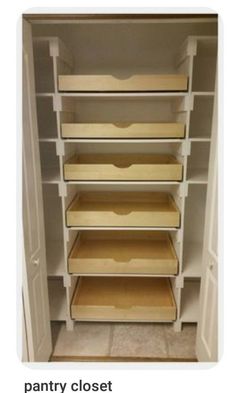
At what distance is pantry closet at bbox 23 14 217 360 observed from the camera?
1589 millimetres

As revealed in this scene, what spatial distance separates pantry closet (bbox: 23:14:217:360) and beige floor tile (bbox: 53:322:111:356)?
0.27ft

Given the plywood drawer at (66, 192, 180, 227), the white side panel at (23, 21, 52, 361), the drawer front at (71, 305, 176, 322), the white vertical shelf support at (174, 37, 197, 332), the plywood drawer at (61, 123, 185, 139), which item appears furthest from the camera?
the drawer front at (71, 305, 176, 322)

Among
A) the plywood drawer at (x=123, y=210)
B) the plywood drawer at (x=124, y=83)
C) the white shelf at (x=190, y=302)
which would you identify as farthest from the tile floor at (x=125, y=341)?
the plywood drawer at (x=124, y=83)

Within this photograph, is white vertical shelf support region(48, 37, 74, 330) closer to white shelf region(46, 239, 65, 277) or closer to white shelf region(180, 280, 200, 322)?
white shelf region(46, 239, 65, 277)

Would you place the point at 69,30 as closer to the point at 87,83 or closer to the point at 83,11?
the point at 87,83

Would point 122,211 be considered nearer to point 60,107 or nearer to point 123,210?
point 123,210

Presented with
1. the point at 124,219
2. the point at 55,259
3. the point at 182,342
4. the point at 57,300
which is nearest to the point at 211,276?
the point at 124,219

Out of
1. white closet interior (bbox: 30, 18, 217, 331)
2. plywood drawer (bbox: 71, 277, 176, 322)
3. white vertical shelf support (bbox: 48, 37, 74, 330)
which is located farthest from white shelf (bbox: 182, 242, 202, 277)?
white vertical shelf support (bbox: 48, 37, 74, 330)

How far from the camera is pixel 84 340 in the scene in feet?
6.10

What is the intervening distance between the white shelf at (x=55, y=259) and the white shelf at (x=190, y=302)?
79cm

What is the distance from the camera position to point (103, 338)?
6.16 feet

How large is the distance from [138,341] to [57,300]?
57 centimetres

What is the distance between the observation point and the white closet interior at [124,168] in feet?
5.44

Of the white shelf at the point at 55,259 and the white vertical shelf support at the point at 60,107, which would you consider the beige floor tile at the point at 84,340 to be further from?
the white shelf at the point at 55,259
